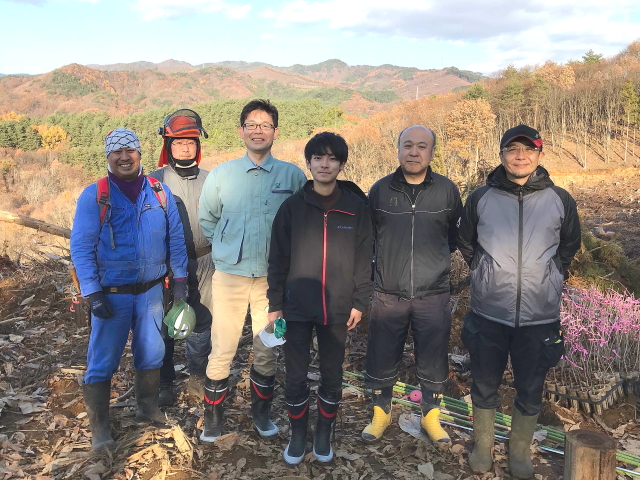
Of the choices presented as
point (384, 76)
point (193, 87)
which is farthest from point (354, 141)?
point (384, 76)

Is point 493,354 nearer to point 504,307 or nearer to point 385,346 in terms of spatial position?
point 504,307

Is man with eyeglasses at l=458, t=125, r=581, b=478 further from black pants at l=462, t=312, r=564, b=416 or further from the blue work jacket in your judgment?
the blue work jacket

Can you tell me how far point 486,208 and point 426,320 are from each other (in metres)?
0.90

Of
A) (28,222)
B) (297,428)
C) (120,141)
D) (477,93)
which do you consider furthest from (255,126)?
(477,93)

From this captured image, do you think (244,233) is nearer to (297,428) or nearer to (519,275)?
(297,428)

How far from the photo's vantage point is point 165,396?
407 cm

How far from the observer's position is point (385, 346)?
3494mm

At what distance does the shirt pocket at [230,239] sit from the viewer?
3.31 m

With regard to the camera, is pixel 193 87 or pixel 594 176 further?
pixel 193 87

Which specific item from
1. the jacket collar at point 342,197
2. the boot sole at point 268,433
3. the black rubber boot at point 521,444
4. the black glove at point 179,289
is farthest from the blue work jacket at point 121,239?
the black rubber boot at point 521,444

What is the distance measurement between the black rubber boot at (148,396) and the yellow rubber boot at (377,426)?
1.57m

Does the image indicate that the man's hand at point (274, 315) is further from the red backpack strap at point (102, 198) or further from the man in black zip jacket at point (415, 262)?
the red backpack strap at point (102, 198)

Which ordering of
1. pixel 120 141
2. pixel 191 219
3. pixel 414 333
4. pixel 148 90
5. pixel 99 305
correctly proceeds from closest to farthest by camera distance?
1. pixel 99 305
2. pixel 120 141
3. pixel 414 333
4. pixel 191 219
5. pixel 148 90

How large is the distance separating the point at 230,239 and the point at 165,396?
169cm
